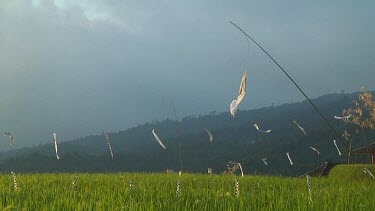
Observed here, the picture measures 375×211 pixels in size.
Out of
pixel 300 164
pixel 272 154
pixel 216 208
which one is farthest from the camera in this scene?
pixel 272 154

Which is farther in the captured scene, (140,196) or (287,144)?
(287,144)

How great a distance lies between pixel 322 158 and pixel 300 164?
10997 millimetres

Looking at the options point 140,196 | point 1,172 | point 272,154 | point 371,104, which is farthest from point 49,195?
point 272,154

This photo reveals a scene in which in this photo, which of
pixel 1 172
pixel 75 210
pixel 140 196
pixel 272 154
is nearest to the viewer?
pixel 75 210

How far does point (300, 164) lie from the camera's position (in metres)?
164

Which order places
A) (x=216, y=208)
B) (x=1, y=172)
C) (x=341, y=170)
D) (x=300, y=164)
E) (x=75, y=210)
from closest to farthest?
(x=75, y=210) → (x=216, y=208) → (x=1, y=172) → (x=341, y=170) → (x=300, y=164)

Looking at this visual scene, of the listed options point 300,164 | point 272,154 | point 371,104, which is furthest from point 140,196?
point 272,154

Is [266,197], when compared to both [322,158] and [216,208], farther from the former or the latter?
[322,158]

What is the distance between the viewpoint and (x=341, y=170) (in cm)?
1761

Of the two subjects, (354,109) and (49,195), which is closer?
(49,195)

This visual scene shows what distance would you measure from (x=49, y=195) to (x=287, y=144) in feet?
628

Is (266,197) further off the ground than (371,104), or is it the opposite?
(371,104)

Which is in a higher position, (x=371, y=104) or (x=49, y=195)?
(x=371, y=104)

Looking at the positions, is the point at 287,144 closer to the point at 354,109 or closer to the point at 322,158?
the point at 322,158
